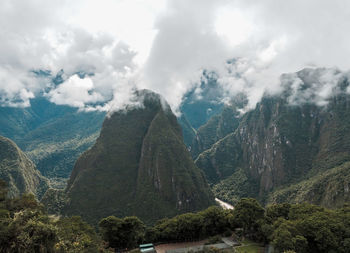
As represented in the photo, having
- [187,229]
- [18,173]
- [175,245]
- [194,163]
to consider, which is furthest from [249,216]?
[18,173]

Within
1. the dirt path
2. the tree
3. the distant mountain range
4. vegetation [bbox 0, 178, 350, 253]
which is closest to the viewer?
vegetation [bbox 0, 178, 350, 253]

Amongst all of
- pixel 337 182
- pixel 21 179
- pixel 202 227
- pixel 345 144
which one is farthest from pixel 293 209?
pixel 21 179

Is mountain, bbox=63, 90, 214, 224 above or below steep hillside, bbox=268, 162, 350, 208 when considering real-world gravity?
above

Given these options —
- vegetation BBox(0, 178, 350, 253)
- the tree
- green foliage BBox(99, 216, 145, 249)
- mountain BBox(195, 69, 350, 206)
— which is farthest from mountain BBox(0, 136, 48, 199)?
the tree

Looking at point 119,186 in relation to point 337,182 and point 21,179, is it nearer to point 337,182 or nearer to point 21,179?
point 21,179

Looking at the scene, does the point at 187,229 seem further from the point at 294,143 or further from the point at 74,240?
the point at 294,143

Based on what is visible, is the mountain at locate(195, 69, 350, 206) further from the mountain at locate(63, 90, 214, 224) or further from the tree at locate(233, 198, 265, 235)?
the tree at locate(233, 198, 265, 235)

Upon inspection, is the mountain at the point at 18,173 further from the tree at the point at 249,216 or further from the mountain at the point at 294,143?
the tree at the point at 249,216
